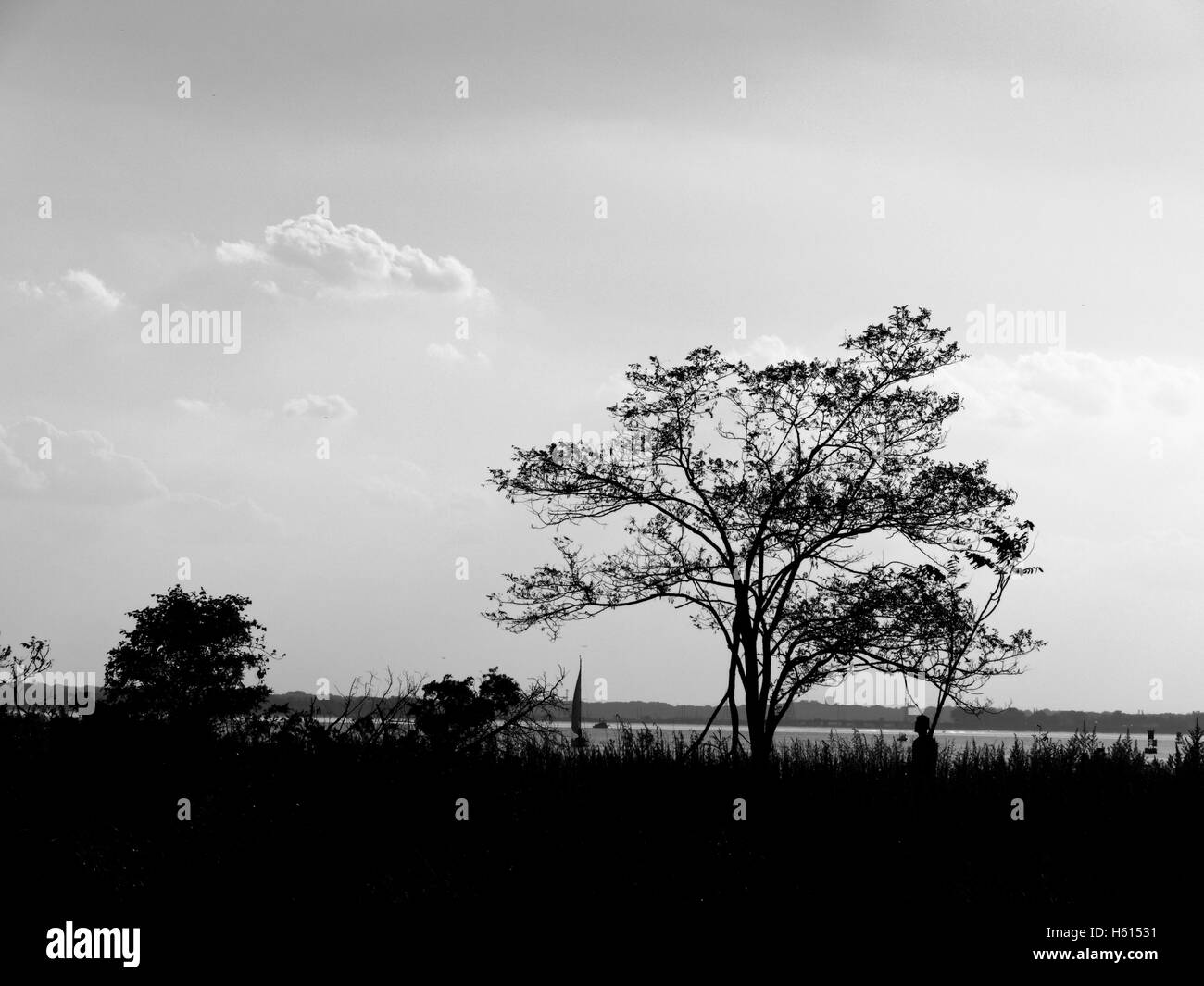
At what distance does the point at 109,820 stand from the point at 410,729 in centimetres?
392

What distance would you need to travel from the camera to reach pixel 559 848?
12.1m

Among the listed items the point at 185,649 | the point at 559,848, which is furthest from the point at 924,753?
the point at 185,649

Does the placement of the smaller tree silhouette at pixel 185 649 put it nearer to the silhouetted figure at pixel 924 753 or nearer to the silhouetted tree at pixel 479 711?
the silhouetted tree at pixel 479 711

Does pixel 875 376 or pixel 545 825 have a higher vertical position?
pixel 875 376

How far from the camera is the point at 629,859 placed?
11.7m

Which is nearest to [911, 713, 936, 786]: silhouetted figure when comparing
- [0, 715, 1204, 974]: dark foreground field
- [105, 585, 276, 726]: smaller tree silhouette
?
[0, 715, 1204, 974]: dark foreground field

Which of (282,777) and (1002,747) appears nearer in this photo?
(282,777)

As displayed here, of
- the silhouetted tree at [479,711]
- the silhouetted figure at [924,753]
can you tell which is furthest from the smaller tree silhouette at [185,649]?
the silhouetted figure at [924,753]

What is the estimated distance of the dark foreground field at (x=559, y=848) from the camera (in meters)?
10.4

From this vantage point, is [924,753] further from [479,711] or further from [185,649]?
[185,649]

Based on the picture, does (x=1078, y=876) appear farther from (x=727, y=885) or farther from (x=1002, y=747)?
(x=1002, y=747)

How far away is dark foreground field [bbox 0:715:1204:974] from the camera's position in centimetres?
1040
